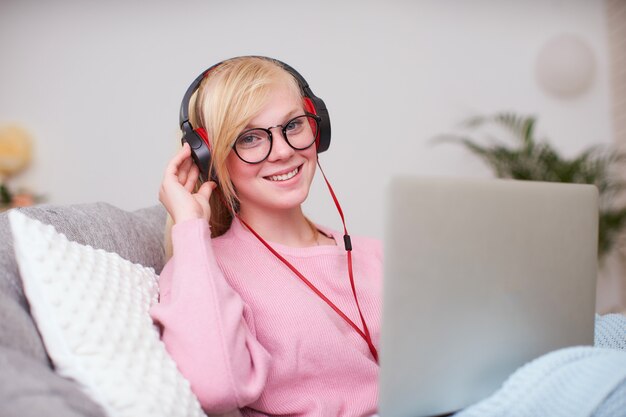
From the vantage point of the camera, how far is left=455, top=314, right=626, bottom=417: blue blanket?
2.43 ft

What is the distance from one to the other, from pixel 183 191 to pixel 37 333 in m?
0.40

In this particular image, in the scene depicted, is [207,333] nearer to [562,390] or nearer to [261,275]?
[261,275]

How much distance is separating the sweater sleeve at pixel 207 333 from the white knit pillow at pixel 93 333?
3cm

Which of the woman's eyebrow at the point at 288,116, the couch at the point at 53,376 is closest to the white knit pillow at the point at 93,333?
the couch at the point at 53,376

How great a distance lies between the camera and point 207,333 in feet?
2.94

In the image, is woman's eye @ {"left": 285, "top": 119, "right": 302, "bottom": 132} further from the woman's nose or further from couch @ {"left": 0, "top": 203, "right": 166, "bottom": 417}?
couch @ {"left": 0, "top": 203, "right": 166, "bottom": 417}

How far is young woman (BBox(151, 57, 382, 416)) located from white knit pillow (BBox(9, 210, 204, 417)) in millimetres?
68

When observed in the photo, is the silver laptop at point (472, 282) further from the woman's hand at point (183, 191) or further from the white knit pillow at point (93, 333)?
the woman's hand at point (183, 191)

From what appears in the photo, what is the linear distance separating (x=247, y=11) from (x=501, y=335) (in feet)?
8.82

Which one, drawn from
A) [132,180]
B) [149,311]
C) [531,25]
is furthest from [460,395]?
[531,25]

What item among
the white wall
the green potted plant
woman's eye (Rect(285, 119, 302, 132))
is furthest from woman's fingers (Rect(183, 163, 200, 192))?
the green potted plant

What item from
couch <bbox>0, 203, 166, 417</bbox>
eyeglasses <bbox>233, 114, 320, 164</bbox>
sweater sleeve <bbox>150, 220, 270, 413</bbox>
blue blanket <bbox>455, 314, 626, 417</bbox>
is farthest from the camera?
eyeglasses <bbox>233, 114, 320, 164</bbox>

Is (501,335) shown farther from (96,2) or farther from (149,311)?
(96,2)

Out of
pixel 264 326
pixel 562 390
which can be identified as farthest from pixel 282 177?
pixel 562 390
